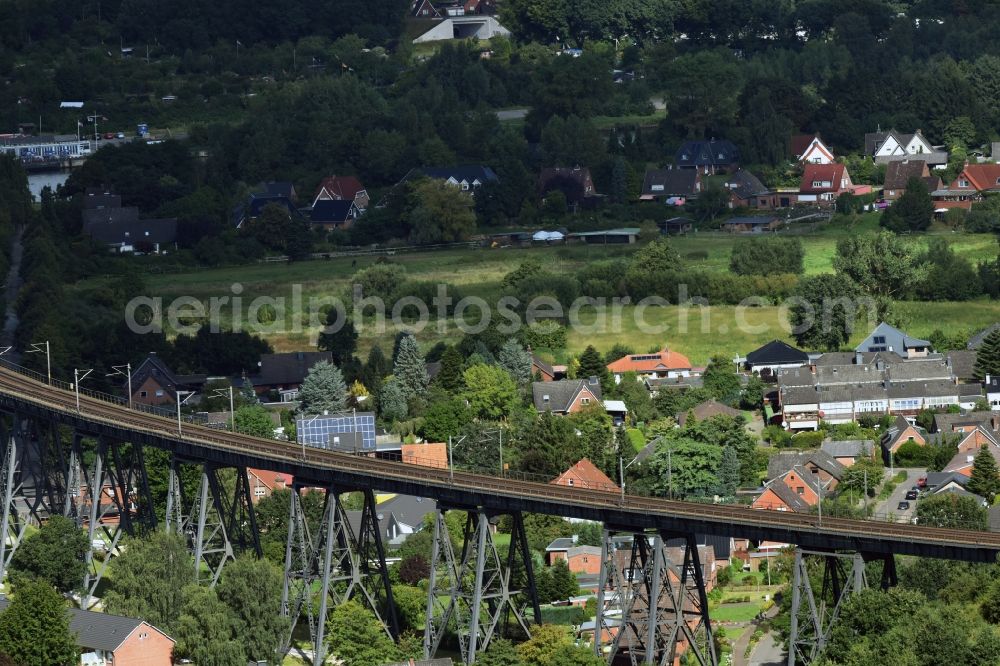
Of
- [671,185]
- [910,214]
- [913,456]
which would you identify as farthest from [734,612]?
[671,185]

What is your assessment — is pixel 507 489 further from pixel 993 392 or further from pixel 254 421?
pixel 993 392

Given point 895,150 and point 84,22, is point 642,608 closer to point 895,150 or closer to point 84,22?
point 895,150

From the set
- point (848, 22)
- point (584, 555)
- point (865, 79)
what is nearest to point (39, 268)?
point (584, 555)

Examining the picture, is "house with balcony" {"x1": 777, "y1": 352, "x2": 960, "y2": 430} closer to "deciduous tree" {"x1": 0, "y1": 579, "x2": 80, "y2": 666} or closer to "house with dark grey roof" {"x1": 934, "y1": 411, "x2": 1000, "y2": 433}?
"house with dark grey roof" {"x1": 934, "y1": 411, "x2": 1000, "y2": 433}

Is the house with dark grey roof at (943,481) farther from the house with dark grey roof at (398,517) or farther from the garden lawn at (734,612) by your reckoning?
the house with dark grey roof at (398,517)

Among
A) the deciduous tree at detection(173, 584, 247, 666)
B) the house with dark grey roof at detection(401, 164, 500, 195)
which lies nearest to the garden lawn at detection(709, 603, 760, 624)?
the deciduous tree at detection(173, 584, 247, 666)

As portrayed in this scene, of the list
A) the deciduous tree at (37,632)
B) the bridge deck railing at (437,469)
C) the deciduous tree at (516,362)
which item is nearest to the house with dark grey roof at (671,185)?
the deciduous tree at (516,362)

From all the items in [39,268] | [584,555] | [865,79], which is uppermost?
[865,79]
